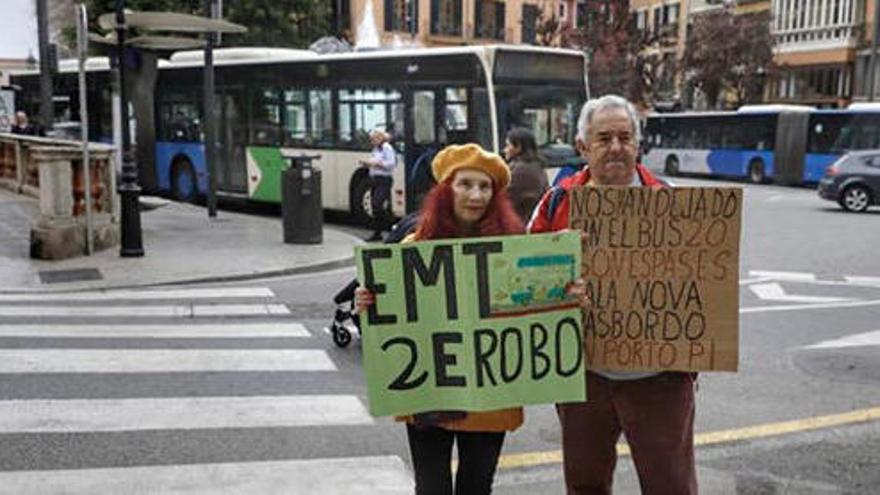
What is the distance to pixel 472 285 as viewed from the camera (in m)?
3.42

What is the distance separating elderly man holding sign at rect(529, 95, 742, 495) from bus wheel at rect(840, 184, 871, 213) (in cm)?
2188

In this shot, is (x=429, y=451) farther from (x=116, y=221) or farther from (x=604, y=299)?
(x=116, y=221)

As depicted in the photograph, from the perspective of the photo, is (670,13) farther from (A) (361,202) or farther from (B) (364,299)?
(B) (364,299)

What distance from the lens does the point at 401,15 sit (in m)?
59.8

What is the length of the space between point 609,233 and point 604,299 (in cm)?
24

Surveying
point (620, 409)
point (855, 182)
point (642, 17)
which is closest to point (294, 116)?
point (855, 182)

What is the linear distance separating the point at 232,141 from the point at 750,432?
15274mm

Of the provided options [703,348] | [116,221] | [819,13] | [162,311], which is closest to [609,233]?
[703,348]

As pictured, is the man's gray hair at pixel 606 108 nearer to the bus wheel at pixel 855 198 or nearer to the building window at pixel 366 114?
the building window at pixel 366 114


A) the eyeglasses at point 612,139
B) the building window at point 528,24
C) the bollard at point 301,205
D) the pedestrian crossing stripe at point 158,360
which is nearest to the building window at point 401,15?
the building window at point 528,24

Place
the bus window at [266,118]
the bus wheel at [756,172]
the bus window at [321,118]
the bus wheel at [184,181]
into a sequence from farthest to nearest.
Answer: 1. the bus wheel at [756,172]
2. the bus wheel at [184,181]
3. the bus window at [266,118]
4. the bus window at [321,118]

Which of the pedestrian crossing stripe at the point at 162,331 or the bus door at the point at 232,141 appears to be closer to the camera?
the pedestrian crossing stripe at the point at 162,331

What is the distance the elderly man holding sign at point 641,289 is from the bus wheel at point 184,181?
18.3 metres

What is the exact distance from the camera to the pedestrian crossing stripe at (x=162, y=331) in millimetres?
8211
